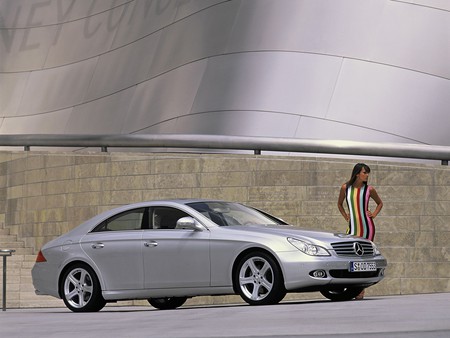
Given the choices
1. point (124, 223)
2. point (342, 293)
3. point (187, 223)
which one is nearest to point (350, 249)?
point (342, 293)

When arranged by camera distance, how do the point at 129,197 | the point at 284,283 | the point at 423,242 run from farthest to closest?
the point at 129,197
the point at 423,242
the point at 284,283

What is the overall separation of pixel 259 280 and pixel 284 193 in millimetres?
5314

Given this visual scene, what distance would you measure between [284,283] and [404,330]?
4.70 m

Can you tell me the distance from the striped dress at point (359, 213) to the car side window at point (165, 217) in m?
2.43

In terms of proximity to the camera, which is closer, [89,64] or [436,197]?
[436,197]

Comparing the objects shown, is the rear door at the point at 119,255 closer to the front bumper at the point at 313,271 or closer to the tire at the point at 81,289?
the tire at the point at 81,289

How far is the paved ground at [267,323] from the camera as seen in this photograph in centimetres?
938

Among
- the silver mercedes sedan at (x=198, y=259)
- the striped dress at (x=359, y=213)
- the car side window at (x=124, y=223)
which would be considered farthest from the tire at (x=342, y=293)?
the car side window at (x=124, y=223)

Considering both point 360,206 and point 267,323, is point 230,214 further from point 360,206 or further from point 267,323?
point 267,323

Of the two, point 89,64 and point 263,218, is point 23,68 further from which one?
point 263,218

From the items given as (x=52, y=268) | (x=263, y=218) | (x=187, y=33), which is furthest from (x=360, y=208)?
(x=187, y=33)

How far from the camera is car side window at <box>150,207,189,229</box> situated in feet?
49.3

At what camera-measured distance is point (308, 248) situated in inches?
548

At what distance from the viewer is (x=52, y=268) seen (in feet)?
50.6
